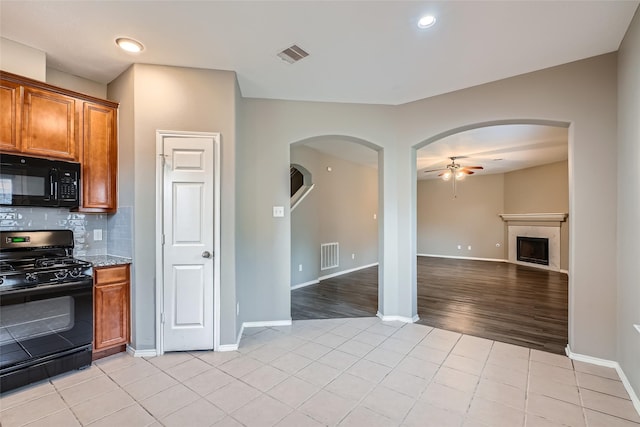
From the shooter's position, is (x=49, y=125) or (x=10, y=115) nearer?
(x=10, y=115)

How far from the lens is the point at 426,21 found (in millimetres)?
2133

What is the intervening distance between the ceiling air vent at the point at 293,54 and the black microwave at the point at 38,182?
2107mm

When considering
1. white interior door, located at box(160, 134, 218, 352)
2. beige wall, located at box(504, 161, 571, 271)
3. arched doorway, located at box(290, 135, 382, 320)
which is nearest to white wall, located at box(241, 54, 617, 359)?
arched doorway, located at box(290, 135, 382, 320)

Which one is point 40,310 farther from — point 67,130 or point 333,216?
point 333,216

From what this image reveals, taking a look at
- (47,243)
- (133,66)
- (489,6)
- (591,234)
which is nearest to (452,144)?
(591,234)

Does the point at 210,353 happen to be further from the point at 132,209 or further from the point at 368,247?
the point at 368,247

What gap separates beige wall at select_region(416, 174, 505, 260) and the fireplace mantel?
354 mm

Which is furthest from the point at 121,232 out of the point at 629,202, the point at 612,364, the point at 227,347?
the point at 612,364

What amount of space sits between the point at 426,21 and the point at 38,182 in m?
3.36

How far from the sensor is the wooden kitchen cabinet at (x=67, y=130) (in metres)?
2.35

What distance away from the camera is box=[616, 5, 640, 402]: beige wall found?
2.07 metres

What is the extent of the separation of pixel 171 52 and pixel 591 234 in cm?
403

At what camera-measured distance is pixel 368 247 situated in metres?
7.67

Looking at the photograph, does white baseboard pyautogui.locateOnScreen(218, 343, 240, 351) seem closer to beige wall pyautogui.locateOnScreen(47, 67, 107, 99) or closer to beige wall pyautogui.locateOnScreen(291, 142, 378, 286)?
beige wall pyautogui.locateOnScreen(291, 142, 378, 286)
